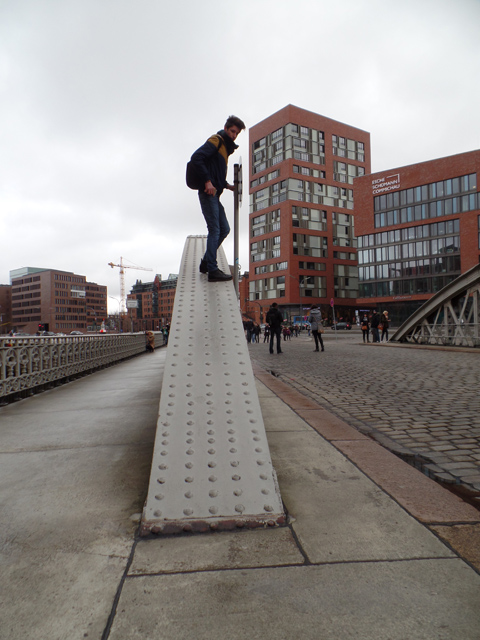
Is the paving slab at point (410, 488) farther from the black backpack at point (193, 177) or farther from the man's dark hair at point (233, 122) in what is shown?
the man's dark hair at point (233, 122)

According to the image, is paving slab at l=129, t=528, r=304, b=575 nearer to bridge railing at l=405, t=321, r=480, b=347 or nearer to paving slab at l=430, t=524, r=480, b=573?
paving slab at l=430, t=524, r=480, b=573

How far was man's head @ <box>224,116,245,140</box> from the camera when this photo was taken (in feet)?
13.1

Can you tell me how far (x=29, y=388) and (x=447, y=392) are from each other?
671cm

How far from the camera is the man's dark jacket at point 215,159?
387 cm

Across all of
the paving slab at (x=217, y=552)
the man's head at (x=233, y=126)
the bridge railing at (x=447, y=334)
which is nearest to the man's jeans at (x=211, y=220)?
the man's head at (x=233, y=126)

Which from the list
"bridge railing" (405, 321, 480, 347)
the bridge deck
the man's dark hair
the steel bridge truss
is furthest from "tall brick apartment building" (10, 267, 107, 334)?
the bridge deck

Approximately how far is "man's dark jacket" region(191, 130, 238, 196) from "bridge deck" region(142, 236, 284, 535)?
5.04 ft

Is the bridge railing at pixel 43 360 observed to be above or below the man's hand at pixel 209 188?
below

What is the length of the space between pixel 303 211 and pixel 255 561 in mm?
74640

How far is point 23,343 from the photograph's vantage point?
659 centimetres

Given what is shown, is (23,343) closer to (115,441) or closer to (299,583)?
(115,441)

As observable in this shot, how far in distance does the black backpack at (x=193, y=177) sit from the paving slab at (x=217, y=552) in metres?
3.18

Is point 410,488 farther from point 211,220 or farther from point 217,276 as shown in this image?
point 211,220

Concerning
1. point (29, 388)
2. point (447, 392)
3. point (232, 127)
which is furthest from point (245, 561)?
point (29, 388)
